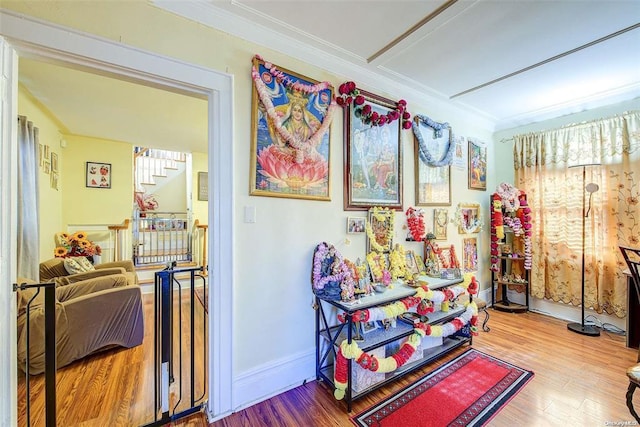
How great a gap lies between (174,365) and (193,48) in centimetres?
252

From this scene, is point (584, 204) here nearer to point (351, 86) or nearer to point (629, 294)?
point (629, 294)

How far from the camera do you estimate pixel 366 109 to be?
2326mm

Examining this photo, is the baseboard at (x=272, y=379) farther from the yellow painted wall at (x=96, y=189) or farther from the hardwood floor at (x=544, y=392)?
the yellow painted wall at (x=96, y=189)

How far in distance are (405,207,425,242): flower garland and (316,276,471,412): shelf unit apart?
1.41 feet

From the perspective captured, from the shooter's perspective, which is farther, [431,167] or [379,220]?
[431,167]

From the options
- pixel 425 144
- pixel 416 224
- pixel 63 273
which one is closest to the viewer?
pixel 416 224

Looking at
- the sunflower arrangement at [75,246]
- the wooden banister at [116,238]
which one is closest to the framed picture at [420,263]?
the sunflower arrangement at [75,246]

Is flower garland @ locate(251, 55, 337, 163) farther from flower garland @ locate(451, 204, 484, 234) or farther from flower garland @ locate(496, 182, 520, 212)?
flower garland @ locate(496, 182, 520, 212)

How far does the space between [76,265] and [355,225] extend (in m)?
3.30

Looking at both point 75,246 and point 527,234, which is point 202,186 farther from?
point 527,234

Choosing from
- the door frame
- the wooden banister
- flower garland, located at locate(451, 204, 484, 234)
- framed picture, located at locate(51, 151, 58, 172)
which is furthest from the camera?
the wooden banister

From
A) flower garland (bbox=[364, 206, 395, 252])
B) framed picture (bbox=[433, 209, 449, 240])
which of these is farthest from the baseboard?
framed picture (bbox=[433, 209, 449, 240])

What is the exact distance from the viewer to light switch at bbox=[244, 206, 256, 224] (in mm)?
1789

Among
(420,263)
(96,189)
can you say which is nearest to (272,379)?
(420,263)
